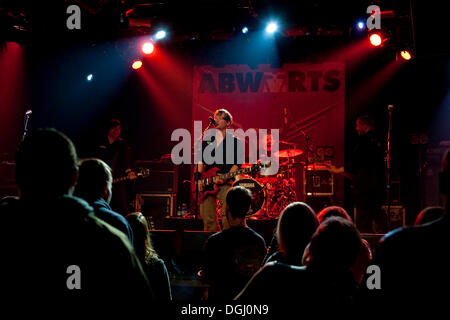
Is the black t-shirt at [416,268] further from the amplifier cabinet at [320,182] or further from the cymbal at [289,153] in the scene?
the amplifier cabinet at [320,182]

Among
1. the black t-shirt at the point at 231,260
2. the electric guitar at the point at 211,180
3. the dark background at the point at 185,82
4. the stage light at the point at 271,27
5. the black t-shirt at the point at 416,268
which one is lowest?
the black t-shirt at the point at 231,260

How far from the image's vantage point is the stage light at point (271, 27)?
680 centimetres

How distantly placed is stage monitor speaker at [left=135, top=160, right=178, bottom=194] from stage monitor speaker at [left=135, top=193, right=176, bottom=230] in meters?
0.11

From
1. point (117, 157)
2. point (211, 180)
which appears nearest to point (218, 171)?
point (211, 180)

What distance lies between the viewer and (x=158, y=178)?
26.8 ft

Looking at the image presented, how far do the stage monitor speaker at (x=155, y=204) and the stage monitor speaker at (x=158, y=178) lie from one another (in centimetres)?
11

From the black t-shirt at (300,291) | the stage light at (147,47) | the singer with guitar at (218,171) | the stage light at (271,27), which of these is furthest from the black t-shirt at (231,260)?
the stage light at (147,47)

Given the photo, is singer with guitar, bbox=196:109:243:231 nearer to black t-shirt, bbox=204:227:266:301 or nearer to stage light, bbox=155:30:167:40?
stage light, bbox=155:30:167:40

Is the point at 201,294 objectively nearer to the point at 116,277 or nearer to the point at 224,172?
the point at 224,172

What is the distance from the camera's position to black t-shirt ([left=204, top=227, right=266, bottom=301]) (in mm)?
2809

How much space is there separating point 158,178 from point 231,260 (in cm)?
553

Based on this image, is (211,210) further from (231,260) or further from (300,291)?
(300,291)

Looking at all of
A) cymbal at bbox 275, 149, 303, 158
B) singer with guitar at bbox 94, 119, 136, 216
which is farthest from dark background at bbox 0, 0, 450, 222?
cymbal at bbox 275, 149, 303, 158

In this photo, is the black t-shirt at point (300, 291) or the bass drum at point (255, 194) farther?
the bass drum at point (255, 194)
